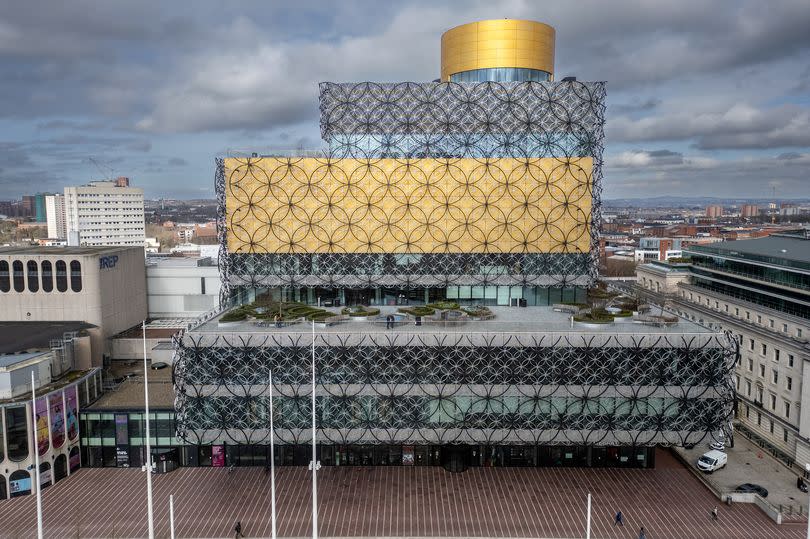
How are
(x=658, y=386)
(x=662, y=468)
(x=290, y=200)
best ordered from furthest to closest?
(x=290, y=200)
(x=662, y=468)
(x=658, y=386)

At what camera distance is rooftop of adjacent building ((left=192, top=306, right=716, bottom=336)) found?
43.0 meters

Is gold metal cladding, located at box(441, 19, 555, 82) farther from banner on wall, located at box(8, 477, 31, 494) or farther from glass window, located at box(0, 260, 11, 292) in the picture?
banner on wall, located at box(8, 477, 31, 494)

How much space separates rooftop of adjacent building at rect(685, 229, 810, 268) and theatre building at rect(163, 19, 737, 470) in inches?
766

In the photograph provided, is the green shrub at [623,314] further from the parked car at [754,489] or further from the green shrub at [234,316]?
the green shrub at [234,316]

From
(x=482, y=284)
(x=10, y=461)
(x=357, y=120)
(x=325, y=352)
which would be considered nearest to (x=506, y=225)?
(x=482, y=284)

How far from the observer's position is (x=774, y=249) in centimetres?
6278

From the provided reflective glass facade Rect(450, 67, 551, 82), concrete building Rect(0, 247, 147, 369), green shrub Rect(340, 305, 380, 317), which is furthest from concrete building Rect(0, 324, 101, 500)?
reflective glass facade Rect(450, 67, 551, 82)

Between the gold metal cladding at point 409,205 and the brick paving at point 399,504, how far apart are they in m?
21.4

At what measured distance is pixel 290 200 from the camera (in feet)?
181

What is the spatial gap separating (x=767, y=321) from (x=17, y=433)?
71.3 metres

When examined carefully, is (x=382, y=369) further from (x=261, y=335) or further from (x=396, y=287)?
(x=396, y=287)

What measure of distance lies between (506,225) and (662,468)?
1019 inches

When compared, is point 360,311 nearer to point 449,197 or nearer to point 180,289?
point 449,197

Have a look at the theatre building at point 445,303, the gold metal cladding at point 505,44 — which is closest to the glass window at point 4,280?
the theatre building at point 445,303
